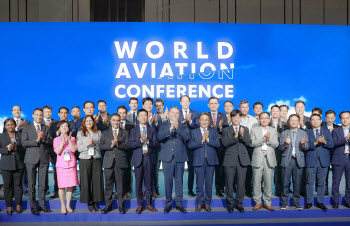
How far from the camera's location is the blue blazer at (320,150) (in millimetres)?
4379

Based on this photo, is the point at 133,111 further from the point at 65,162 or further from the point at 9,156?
the point at 9,156

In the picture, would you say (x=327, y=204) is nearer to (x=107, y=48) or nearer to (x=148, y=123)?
(x=148, y=123)

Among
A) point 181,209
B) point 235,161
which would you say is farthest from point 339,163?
point 181,209

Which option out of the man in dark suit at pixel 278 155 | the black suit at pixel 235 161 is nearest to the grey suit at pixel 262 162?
the black suit at pixel 235 161

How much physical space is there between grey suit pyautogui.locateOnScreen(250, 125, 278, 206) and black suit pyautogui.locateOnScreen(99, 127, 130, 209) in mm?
1717

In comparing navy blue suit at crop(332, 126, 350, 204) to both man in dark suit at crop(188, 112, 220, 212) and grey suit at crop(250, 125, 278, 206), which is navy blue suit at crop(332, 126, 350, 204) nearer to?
grey suit at crop(250, 125, 278, 206)

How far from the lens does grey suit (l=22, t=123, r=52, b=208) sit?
4.21 m

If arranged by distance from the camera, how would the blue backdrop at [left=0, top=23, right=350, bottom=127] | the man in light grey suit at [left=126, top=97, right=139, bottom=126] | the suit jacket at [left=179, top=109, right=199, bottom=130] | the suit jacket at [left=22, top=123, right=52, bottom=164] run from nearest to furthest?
the suit jacket at [left=22, top=123, right=52, bottom=164] < the suit jacket at [left=179, top=109, right=199, bottom=130] < the man in light grey suit at [left=126, top=97, right=139, bottom=126] < the blue backdrop at [left=0, top=23, right=350, bottom=127]

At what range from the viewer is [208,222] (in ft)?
13.9

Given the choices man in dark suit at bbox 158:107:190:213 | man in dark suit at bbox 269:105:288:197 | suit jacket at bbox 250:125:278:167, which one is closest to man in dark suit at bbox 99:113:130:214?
man in dark suit at bbox 158:107:190:213

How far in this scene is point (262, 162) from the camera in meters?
→ 4.33

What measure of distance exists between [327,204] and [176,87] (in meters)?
3.65

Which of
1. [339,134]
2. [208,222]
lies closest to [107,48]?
[208,222]

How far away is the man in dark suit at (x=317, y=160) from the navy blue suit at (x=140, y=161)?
2113 millimetres
